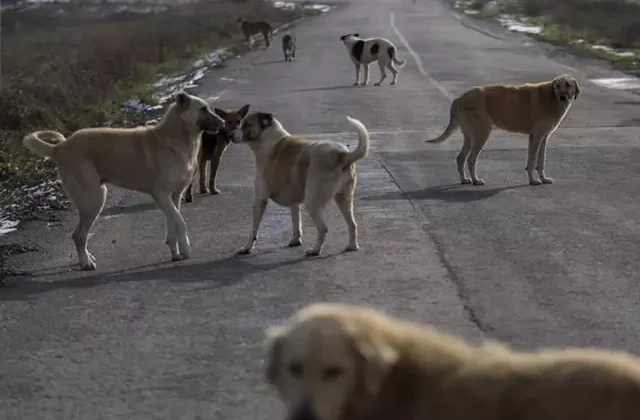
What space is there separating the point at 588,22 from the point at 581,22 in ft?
1.61

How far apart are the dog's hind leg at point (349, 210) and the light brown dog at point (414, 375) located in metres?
5.90

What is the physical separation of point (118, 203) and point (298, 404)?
367 inches

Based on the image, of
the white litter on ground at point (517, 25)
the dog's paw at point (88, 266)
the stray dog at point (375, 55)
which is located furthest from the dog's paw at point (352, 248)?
the white litter on ground at point (517, 25)

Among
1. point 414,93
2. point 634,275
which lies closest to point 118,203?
point 634,275

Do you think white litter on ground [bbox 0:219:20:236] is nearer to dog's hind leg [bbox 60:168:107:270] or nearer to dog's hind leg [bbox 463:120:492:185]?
dog's hind leg [bbox 60:168:107:270]

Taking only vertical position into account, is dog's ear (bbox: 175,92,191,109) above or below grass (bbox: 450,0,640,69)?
above

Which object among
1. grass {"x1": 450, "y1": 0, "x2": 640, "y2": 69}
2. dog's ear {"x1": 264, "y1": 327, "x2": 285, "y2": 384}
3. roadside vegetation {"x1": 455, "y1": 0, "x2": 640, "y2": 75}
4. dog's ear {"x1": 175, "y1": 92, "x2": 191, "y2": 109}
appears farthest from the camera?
grass {"x1": 450, "y1": 0, "x2": 640, "y2": 69}

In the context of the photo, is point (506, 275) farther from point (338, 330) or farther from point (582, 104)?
point (582, 104)

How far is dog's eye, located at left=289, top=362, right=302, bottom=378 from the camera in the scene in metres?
4.21

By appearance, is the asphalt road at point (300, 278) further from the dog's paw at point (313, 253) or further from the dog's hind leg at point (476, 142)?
the dog's hind leg at point (476, 142)

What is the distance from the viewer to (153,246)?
1087 centimetres

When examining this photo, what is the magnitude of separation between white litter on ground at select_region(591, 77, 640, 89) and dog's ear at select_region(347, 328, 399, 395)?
2313cm

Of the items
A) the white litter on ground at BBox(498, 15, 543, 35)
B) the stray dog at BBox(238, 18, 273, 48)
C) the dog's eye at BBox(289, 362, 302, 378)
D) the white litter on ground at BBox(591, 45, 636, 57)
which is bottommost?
the white litter on ground at BBox(498, 15, 543, 35)

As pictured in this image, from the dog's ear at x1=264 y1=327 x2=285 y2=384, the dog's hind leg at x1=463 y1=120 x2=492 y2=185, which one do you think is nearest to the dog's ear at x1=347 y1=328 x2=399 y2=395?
the dog's ear at x1=264 y1=327 x2=285 y2=384
